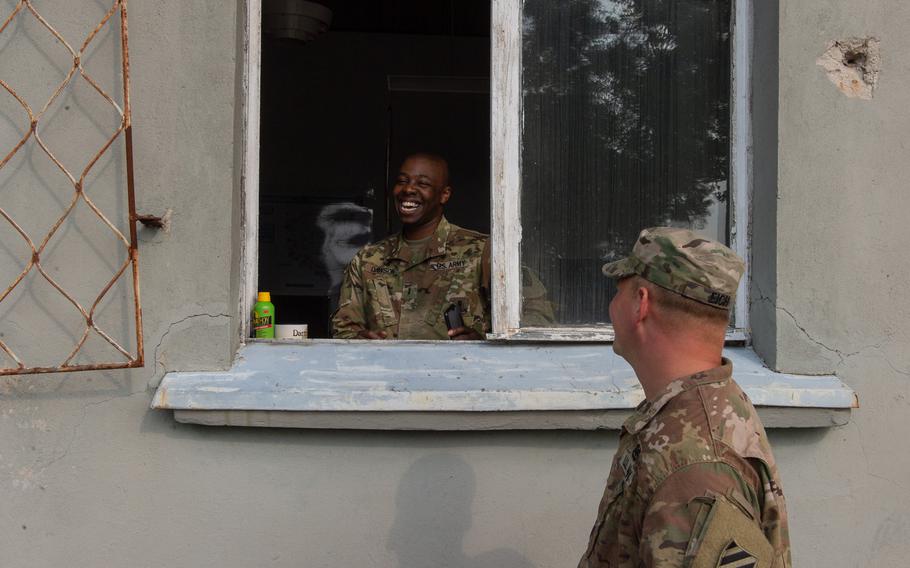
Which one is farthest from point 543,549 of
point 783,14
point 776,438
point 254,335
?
point 783,14

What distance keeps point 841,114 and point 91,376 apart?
7.79 feet

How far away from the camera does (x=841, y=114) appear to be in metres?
2.83

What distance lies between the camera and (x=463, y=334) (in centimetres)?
356

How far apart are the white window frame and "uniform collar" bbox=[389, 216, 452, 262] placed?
Result: 108cm

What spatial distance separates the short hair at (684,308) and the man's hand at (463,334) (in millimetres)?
1842

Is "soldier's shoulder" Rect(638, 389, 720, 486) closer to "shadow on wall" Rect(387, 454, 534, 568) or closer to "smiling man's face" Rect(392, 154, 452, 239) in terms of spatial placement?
"shadow on wall" Rect(387, 454, 534, 568)

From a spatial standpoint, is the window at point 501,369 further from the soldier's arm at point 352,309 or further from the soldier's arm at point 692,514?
the soldier's arm at point 692,514

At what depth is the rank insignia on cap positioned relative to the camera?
1.49 m

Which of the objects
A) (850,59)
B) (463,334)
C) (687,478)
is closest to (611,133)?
(850,59)

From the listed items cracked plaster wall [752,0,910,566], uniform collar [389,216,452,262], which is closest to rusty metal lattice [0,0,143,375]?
uniform collar [389,216,452,262]

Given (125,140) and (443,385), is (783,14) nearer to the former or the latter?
(443,385)

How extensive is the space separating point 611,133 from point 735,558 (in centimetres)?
181

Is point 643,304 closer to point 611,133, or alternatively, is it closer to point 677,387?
point 677,387

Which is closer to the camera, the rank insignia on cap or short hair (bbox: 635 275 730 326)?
the rank insignia on cap
